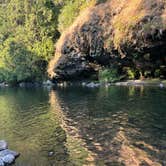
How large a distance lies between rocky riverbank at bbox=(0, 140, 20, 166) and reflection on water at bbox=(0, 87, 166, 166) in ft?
→ 2.53

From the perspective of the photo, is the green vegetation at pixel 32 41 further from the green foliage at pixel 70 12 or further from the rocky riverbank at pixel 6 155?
the rocky riverbank at pixel 6 155

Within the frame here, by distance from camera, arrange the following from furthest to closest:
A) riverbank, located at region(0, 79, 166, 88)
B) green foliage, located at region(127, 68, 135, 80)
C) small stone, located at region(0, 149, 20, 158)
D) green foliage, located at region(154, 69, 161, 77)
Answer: green foliage, located at region(127, 68, 135, 80), green foliage, located at region(154, 69, 161, 77), riverbank, located at region(0, 79, 166, 88), small stone, located at region(0, 149, 20, 158)

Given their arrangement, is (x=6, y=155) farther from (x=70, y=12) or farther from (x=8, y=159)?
(x=70, y=12)

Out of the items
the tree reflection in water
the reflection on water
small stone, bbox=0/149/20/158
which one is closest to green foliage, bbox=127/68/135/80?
the tree reflection in water

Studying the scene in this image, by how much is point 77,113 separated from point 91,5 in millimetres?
49159

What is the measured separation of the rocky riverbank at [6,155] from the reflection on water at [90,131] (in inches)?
30.3

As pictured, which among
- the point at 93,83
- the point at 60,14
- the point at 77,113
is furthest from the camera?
the point at 60,14

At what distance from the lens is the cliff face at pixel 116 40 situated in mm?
77875

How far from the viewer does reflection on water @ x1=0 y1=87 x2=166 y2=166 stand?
33.2 metres

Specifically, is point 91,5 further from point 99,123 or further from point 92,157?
point 92,157

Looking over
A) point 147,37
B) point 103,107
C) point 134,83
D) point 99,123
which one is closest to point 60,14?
point 134,83

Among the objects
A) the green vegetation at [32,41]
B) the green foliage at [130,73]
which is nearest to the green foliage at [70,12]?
the green vegetation at [32,41]

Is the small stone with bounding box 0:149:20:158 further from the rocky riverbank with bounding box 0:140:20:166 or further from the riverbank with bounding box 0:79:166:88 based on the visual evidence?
the riverbank with bounding box 0:79:166:88

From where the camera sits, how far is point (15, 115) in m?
57.9
